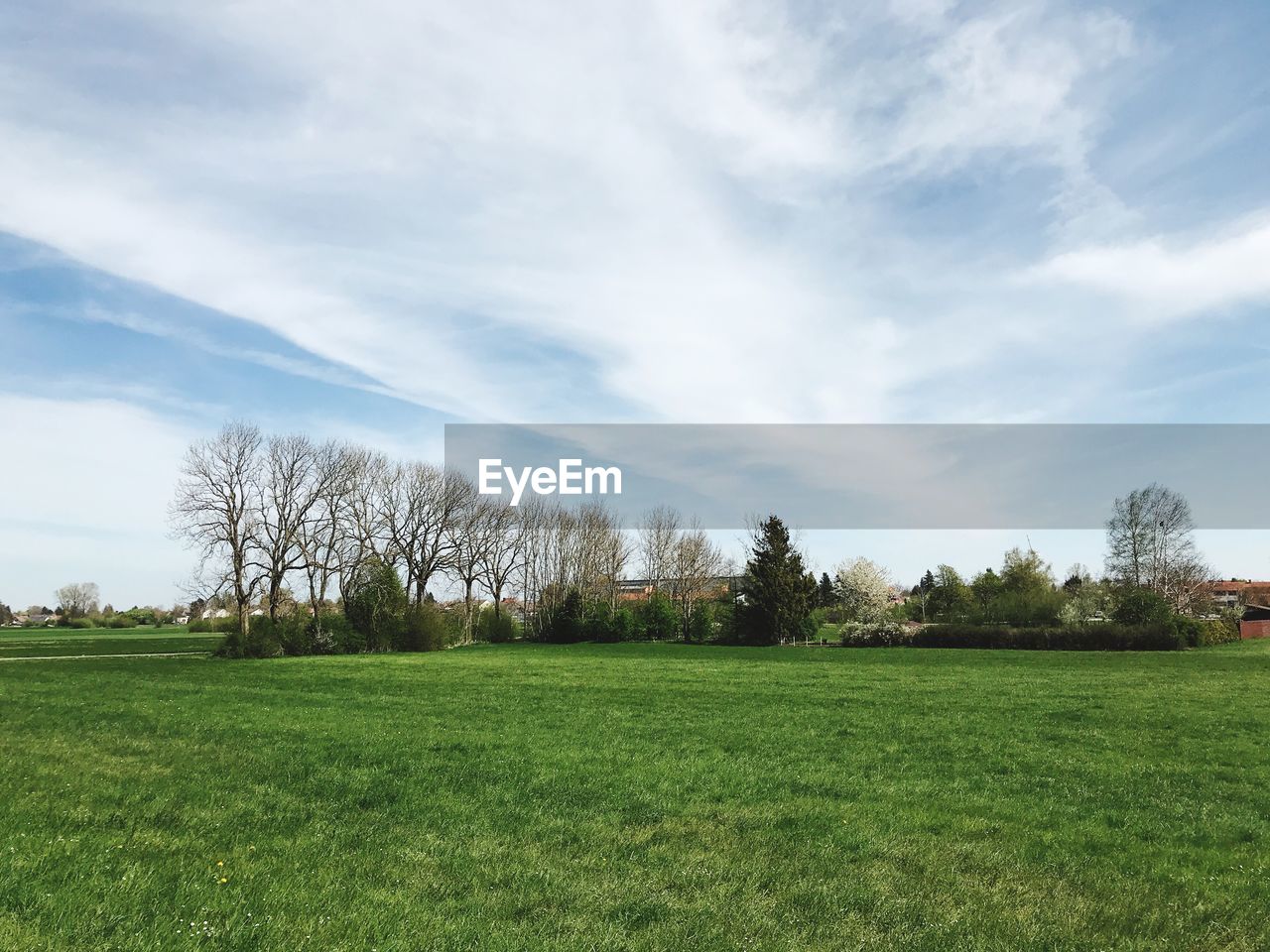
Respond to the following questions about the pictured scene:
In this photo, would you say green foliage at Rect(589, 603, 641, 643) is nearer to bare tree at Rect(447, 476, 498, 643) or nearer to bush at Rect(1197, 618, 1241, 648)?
bare tree at Rect(447, 476, 498, 643)

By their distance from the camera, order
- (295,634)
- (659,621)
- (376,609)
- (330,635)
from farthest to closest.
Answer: (659,621), (376,609), (330,635), (295,634)

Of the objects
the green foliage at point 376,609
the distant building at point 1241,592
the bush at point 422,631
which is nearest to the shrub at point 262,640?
the green foliage at point 376,609

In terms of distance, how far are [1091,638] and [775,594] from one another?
20168mm

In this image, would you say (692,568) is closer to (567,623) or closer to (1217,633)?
(567,623)

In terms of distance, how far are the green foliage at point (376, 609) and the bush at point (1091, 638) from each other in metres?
37.8

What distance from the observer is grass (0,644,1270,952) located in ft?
19.5

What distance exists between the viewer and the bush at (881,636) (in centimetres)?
5331

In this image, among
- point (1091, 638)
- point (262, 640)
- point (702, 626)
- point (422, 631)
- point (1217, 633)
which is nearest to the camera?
point (262, 640)

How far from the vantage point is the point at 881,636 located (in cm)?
5353

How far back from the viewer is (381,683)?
2517 centimetres

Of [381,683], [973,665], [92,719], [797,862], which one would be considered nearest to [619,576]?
[973,665]

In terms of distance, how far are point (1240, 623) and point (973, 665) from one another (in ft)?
133

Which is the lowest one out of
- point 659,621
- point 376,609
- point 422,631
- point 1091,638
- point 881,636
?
point 881,636

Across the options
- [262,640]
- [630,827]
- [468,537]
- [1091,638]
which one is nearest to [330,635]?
[262,640]
